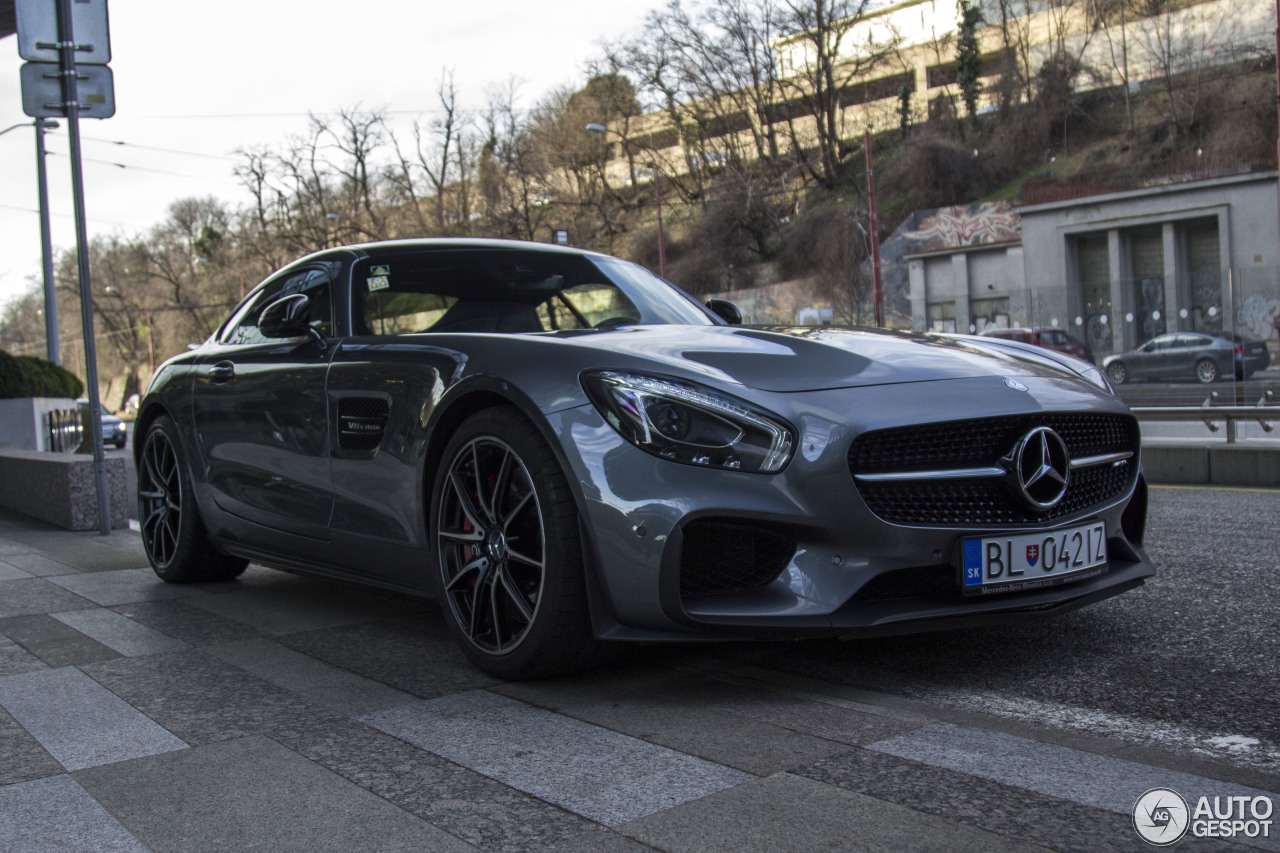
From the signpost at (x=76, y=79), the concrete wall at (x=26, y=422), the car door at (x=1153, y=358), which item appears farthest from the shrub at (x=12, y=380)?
the car door at (x=1153, y=358)

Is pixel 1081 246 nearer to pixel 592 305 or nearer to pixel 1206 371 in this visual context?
pixel 1206 371

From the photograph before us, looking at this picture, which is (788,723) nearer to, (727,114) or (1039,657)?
(1039,657)

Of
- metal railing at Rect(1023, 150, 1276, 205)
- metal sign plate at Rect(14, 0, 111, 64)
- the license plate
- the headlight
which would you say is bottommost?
the license plate

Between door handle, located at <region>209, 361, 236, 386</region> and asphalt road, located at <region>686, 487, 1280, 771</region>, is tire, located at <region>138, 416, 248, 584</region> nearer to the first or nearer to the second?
door handle, located at <region>209, 361, 236, 386</region>

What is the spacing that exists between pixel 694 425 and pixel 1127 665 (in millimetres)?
1427

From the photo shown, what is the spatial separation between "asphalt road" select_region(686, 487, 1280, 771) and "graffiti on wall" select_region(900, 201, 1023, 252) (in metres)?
39.7

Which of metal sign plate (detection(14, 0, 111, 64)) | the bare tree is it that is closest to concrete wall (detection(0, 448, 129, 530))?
metal sign plate (detection(14, 0, 111, 64))

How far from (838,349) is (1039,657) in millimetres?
1053

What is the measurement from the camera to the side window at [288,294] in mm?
4160

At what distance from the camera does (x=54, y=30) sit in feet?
24.2

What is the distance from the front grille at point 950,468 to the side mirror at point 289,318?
7.31 ft

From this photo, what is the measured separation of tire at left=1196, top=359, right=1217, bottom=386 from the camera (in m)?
14.9

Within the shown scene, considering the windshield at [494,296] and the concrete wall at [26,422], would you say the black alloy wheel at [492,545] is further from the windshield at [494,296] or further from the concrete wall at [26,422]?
the concrete wall at [26,422]

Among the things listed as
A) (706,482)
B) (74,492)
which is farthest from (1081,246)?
(706,482)
